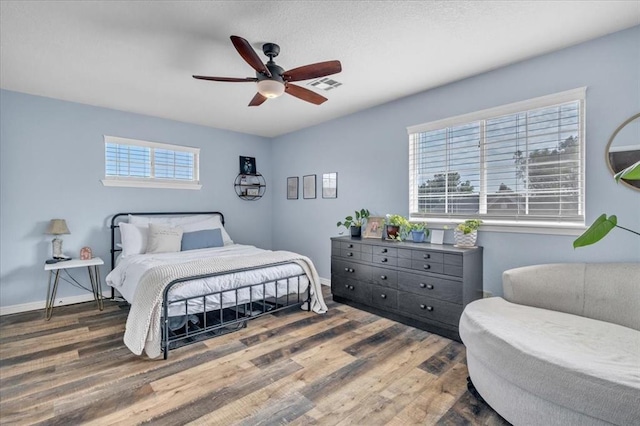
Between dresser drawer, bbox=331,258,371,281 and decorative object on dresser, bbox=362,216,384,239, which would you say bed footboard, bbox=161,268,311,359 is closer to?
dresser drawer, bbox=331,258,371,281

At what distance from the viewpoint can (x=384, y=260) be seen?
11.5ft

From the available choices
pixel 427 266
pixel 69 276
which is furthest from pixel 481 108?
pixel 69 276

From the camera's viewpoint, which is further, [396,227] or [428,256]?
[396,227]

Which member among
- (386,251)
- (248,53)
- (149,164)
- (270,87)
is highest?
(248,53)

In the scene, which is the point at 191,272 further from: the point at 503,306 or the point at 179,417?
the point at 503,306

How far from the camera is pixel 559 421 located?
5.07ft

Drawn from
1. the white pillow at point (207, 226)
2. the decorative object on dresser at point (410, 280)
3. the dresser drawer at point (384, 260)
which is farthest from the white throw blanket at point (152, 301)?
the white pillow at point (207, 226)

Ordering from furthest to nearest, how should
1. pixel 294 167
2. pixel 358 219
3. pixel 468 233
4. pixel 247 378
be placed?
pixel 294 167, pixel 358 219, pixel 468 233, pixel 247 378

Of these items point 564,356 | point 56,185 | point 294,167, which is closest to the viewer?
point 564,356

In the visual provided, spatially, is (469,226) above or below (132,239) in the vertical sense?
above

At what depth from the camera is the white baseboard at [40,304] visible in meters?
3.65

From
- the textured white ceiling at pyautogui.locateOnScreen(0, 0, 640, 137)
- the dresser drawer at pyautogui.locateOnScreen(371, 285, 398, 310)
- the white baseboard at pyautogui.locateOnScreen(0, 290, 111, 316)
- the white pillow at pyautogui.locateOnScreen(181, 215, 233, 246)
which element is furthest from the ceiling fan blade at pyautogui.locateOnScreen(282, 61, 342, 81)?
the white baseboard at pyautogui.locateOnScreen(0, 290, 111, 316)

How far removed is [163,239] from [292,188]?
2338mm

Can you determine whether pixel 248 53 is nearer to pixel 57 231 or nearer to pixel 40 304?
pixel 57 231
